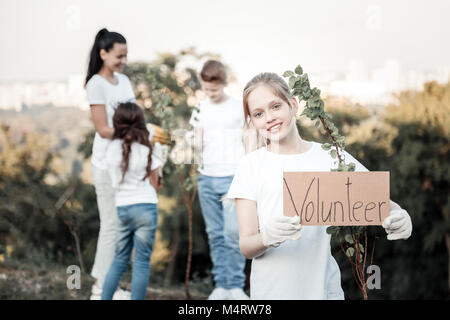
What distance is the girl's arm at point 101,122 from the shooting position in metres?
3.00

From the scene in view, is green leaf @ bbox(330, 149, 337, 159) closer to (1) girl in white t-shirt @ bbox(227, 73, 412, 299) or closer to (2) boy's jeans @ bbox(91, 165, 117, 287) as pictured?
(1) girl in white t-shirt @ bbox(227, 73, 412, 299)

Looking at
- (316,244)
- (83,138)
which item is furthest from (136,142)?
(83,138)

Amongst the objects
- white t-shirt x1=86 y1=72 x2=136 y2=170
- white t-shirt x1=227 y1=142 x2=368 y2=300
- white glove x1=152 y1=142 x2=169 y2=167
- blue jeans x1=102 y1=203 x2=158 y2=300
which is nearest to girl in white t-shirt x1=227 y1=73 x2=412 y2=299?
white t-shirt x1=227 y1=142 x2=368 y2=300

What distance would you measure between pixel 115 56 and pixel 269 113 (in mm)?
1738

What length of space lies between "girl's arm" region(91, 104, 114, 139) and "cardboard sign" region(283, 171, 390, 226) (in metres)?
1.76

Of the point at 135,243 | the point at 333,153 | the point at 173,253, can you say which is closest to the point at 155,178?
the point at 135,243

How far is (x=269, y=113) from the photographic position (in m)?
1.67

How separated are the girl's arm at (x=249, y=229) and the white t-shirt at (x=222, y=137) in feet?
6.08

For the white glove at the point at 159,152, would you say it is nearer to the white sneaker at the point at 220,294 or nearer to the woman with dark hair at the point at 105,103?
the woman with dark hair at the point at 105,103

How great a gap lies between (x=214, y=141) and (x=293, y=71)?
1.95 m

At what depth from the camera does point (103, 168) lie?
3084 mm

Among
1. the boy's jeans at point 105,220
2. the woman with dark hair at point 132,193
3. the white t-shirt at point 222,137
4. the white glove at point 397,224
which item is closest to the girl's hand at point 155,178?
the woman with dark hair at point 132,193

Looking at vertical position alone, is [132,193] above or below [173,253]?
above

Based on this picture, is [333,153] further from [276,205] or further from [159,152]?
[159,152]
